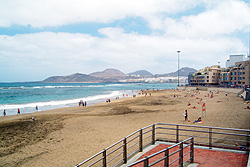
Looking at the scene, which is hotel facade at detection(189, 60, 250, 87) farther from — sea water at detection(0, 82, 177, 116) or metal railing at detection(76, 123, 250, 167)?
metal railing at detection(76, 123, 250, 167)

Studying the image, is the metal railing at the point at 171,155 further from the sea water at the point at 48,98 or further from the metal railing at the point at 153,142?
the sea water at the point at 48,98

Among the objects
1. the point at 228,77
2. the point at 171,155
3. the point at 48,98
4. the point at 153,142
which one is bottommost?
the point at 48,98

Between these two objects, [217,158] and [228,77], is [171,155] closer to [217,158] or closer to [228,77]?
[217,158]

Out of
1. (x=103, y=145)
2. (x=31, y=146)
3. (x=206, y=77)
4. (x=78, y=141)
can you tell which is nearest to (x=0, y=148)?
(x=31, y=146)

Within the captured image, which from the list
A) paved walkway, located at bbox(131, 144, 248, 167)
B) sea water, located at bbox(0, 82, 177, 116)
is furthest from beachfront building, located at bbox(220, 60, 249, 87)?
paved walkway, located at bbox(131, 144, 248, 167)

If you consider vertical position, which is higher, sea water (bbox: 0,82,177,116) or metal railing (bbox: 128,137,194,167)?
metal railing (bbox: 128,137,194,167)

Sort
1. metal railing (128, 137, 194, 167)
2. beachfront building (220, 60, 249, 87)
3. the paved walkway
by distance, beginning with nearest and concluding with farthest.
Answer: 1. metal railing (128, 137, 194, 167)
2. the paved walkway
3. beachfront building (220, 60, 249, 87)

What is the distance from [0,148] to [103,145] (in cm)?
632

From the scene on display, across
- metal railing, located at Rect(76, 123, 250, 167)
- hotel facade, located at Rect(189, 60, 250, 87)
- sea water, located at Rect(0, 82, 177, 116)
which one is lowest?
sea water, located at Rect(0, 82, 177, 116)

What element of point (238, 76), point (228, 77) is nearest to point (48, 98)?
point (238, 76)

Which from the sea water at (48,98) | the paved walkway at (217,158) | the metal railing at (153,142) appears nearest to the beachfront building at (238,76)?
the sea water at (48,98)

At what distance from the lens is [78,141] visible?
1158 centimetres

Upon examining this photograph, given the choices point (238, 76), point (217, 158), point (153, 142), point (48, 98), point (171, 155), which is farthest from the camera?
point (238, 76)

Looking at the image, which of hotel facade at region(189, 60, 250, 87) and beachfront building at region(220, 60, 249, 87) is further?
hotel facade at region(189, 60, 250, 87)
